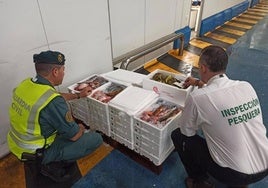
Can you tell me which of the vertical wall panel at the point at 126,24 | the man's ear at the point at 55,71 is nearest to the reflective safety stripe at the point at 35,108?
the man's ear at the point at 55,71

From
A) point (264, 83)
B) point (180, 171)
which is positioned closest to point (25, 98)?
point (180, 171)

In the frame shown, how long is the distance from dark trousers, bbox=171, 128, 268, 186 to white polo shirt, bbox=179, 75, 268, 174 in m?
0.05

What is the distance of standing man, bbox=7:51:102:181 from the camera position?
1.30 metres

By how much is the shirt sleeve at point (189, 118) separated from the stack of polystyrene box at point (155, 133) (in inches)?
7.6

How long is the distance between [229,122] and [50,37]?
1830mm

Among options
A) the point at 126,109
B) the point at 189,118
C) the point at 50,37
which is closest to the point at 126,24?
the point at 50,37

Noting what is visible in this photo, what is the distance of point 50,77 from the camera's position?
1.46m

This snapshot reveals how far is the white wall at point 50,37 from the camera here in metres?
1.76

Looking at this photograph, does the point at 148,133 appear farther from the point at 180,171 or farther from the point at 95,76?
the point at 95,76

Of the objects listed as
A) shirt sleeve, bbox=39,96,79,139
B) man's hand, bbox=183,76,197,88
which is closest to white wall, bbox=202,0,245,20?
man's hand, bbox=183,76,197,88

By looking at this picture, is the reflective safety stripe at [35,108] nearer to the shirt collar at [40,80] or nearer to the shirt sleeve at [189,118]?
the shirt collar at [40,80]

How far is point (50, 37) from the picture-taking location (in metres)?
2.05

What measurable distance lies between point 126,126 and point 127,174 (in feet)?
1.53

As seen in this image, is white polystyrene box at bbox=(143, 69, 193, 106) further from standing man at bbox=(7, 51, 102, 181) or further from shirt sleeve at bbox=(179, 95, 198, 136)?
standing man at bbox=(7, 51, 102, 181)
